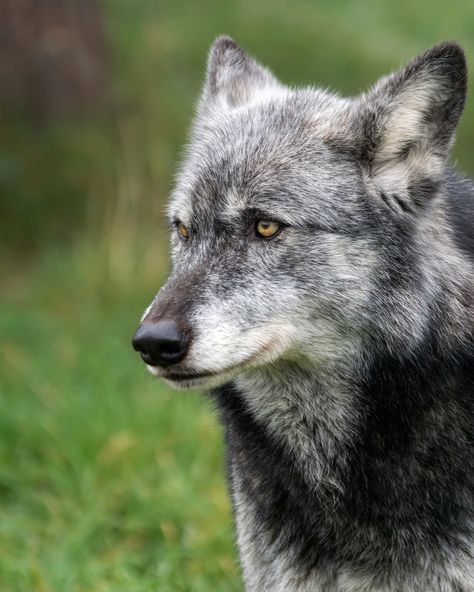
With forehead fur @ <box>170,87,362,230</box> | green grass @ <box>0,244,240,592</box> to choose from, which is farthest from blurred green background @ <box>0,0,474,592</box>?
forehead fur @ <box>170,87,362,230</box>

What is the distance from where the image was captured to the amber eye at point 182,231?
395 cm

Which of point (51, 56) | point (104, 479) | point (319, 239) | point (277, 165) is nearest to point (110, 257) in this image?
point (51, 56)

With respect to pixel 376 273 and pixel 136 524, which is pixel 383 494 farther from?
pixel 136 524

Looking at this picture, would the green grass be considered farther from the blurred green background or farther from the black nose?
the black nose

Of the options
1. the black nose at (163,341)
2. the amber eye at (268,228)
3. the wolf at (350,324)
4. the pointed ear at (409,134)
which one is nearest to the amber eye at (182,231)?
the wolf at (350,324)

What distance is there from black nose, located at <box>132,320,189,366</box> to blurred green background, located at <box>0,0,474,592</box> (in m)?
1.00

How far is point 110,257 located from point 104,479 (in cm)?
308

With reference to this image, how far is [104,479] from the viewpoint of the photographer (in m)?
5.75

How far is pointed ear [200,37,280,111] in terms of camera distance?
455cm

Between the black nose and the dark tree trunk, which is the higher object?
the dark tree trunk

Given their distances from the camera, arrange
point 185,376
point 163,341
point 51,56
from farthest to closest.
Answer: point 51,56 → point 185,376 → point 163,341

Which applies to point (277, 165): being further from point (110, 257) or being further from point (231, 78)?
point (110, 257)

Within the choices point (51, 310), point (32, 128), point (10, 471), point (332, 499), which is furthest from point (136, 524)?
point (32, 128)

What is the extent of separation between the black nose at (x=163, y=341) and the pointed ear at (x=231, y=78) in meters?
1.33
